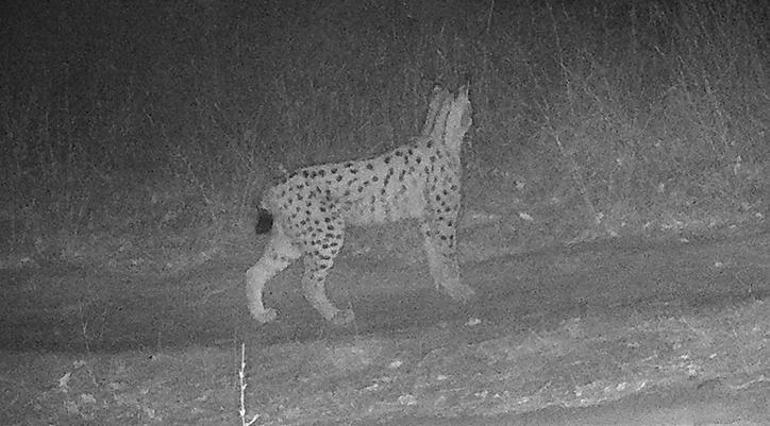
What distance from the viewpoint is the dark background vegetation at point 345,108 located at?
211cm

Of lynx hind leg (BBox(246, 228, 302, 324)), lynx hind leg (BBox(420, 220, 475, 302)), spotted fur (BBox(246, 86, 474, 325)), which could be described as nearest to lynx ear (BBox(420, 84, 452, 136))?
spotted fur (BBox(246, 86, 474, 325))

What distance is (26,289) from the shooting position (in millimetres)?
2104

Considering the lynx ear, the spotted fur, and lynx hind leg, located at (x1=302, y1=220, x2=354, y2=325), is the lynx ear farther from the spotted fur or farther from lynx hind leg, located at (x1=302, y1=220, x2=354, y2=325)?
lynx hind leg, located at (x1=302, y1=220, x2=354, y2=325)

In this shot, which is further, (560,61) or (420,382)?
(560,61)

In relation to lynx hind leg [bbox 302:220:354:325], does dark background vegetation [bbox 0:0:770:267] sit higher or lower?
higher

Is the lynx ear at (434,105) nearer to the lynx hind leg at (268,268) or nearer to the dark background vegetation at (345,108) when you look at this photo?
the dark background vegetation at (345,108)

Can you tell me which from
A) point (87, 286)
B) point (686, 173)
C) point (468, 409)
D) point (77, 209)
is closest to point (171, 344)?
point (87, 286)

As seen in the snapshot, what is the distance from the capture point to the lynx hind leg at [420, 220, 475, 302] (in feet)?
6.66

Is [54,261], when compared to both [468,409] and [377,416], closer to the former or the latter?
[377,416]

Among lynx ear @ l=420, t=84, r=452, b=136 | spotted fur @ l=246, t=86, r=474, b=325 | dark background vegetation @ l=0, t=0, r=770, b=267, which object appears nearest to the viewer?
spotted fur @ l=246, t=86, r=474, b=325

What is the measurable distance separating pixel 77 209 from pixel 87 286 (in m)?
0.18

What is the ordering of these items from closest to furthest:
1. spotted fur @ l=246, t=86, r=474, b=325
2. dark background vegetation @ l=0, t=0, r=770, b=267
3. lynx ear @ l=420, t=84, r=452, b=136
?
spotted fur @ l=246, t=86, r=474, b=325 < lynx ear @ l=420, t=84, r=452, b=136 < dark background vegetation @ l=0, t=0, r=770, b=267

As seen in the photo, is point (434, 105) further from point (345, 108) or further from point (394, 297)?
point (394, 297)

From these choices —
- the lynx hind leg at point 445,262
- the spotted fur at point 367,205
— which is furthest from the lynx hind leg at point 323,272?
the lynx hind leg at point 445,262
